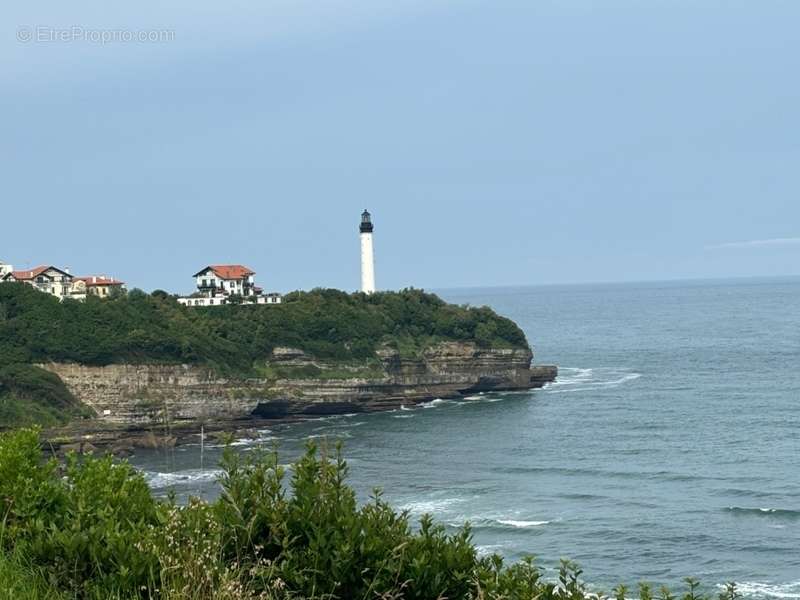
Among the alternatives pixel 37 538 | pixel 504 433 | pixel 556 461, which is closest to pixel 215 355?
pixel 504 433

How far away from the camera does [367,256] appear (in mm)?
104750

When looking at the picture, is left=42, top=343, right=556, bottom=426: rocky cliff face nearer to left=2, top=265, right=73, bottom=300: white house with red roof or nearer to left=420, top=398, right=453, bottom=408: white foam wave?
left=420, top=398, right=453, bottom=408: white foam wave

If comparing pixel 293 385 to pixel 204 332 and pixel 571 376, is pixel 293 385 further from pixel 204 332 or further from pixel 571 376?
pixel 571 376

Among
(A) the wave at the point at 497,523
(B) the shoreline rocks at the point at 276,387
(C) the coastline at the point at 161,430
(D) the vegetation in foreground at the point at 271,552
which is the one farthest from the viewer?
(B) the shoreline rocks at the point at 276,387

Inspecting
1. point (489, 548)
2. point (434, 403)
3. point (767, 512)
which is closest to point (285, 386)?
point (434, 403)

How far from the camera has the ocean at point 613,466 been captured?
35125 mm

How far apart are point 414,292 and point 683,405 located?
31.4 meters

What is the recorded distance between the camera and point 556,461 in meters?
53.5

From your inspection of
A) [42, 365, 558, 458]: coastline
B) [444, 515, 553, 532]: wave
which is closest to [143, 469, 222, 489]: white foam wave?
[42, 365, 558, 458]: coastline

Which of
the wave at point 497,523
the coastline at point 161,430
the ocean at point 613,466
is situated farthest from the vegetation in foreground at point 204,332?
the wave at point 497,523

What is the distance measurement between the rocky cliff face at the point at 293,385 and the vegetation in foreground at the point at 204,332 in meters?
0.89

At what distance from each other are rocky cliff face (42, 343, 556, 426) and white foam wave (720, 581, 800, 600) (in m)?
37.2

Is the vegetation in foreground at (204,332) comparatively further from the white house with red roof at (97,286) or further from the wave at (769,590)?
the wave at (769,590)

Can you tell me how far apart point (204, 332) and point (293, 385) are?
26.0 feet
